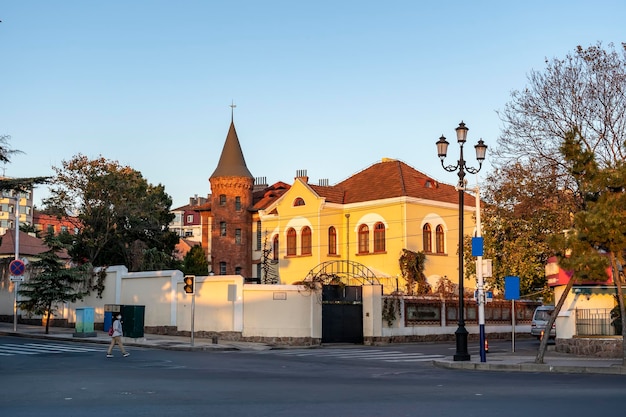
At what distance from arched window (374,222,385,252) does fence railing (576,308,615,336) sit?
76.8 feet

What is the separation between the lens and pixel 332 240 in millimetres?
53031

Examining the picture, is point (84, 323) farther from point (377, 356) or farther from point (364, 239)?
point (364, 239)

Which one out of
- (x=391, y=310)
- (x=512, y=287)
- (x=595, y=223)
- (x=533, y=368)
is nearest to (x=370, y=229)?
(x=391, y=310)

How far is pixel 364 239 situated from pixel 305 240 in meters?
4.36

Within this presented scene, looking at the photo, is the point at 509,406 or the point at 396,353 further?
the point at 396,353

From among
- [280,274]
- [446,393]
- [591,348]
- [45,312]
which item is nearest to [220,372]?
[446,393]

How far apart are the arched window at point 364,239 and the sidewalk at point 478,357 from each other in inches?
712

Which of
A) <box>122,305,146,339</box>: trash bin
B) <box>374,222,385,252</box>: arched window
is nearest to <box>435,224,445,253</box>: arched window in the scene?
<box>374,222,385,252</box>: arched window

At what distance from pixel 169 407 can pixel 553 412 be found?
5.95 m

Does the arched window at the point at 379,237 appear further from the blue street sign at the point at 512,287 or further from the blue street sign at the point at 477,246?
the blue street sign at the point at 477,246

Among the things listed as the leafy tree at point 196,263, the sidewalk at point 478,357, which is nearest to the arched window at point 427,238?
the leafy tree at point 196,263

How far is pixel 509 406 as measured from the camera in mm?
12258

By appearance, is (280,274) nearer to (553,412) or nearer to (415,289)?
(415,289)

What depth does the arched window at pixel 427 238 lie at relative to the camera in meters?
51.2
